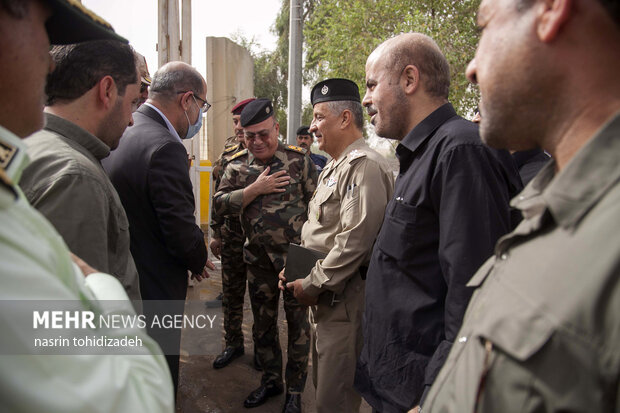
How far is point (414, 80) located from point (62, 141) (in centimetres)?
151

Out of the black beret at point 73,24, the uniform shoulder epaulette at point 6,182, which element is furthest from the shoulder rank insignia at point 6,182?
the black beret at point 73,24

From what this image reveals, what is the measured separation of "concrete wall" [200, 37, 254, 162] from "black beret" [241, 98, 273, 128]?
10.7 feet

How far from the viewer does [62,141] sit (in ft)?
5.10

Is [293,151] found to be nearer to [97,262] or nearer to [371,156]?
[371,156]

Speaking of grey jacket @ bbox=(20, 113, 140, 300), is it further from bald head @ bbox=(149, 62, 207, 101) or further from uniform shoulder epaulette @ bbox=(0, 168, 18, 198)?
bald head @ bbox=(149, 62, 207, 101)

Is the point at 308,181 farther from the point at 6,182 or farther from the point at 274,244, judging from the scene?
the point at 6,182

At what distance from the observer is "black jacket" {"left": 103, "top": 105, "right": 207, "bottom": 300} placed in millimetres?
2193

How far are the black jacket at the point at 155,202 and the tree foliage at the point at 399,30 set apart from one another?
7.98m

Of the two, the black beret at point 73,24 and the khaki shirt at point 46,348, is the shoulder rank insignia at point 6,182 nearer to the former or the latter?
the khaki shirt at point 46,348

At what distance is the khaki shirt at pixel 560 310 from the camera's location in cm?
63

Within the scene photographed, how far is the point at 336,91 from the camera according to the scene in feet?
9.30

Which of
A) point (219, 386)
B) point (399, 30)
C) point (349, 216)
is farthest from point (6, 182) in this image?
point (399, 30)

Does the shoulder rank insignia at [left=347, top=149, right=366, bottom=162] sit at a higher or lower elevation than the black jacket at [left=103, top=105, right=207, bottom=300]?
higher

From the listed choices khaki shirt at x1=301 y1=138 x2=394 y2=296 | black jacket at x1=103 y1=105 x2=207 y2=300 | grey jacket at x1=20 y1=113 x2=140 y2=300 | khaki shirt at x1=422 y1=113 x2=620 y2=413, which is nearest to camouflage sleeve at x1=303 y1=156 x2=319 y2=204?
khaki shirt at x1=301 y1=138 x2=394 y2=296
